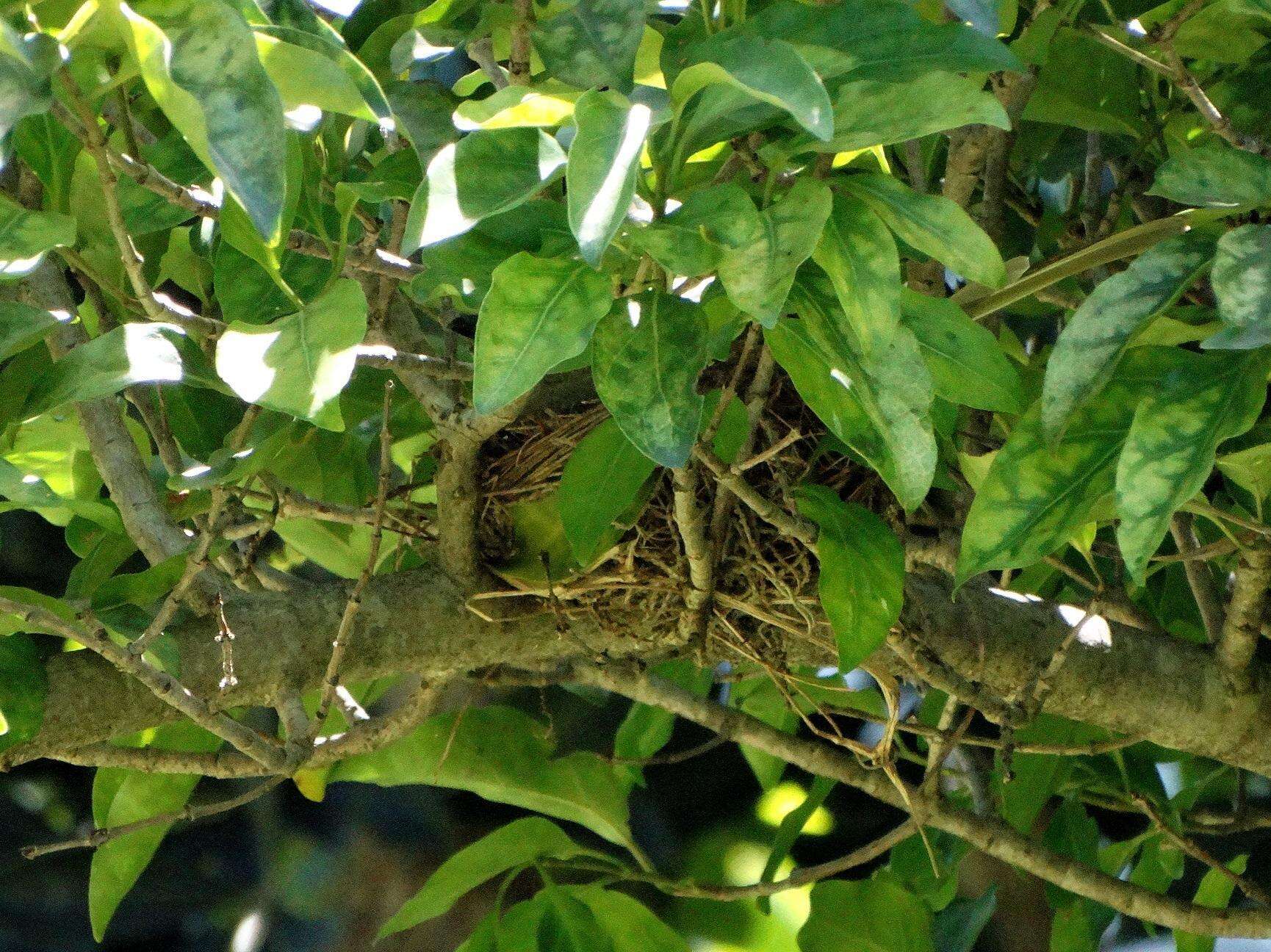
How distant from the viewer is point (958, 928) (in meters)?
1.35

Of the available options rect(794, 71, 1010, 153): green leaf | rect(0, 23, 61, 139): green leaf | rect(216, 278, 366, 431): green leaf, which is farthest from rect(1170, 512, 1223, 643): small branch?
rect(0, 23, 61, 139): green leaf

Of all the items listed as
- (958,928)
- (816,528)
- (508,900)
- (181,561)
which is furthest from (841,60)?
(508,900)

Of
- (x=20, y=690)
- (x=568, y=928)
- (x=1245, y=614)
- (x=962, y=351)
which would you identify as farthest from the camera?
(x=568, y=928)

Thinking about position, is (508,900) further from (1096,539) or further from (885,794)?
(1096,539)

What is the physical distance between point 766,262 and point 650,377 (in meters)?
0.08

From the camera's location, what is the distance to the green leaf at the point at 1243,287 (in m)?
0.52

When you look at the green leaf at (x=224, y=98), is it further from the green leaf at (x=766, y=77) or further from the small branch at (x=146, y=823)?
the small branch at (x=146, y=823)

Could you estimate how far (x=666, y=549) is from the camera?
0.94 m

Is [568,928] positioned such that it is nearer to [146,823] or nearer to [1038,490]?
[146,823]

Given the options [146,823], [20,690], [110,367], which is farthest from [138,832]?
[110,367]

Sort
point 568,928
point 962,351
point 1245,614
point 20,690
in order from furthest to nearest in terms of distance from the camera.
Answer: point 568,928 → point 1245,614 → point 20,690 → point 962,351

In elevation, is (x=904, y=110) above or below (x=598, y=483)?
above

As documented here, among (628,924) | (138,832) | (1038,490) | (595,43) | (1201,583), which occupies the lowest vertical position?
(628,924)

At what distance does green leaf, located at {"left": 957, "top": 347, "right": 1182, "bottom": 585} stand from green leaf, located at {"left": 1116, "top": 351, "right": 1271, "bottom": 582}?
21 millimetres
